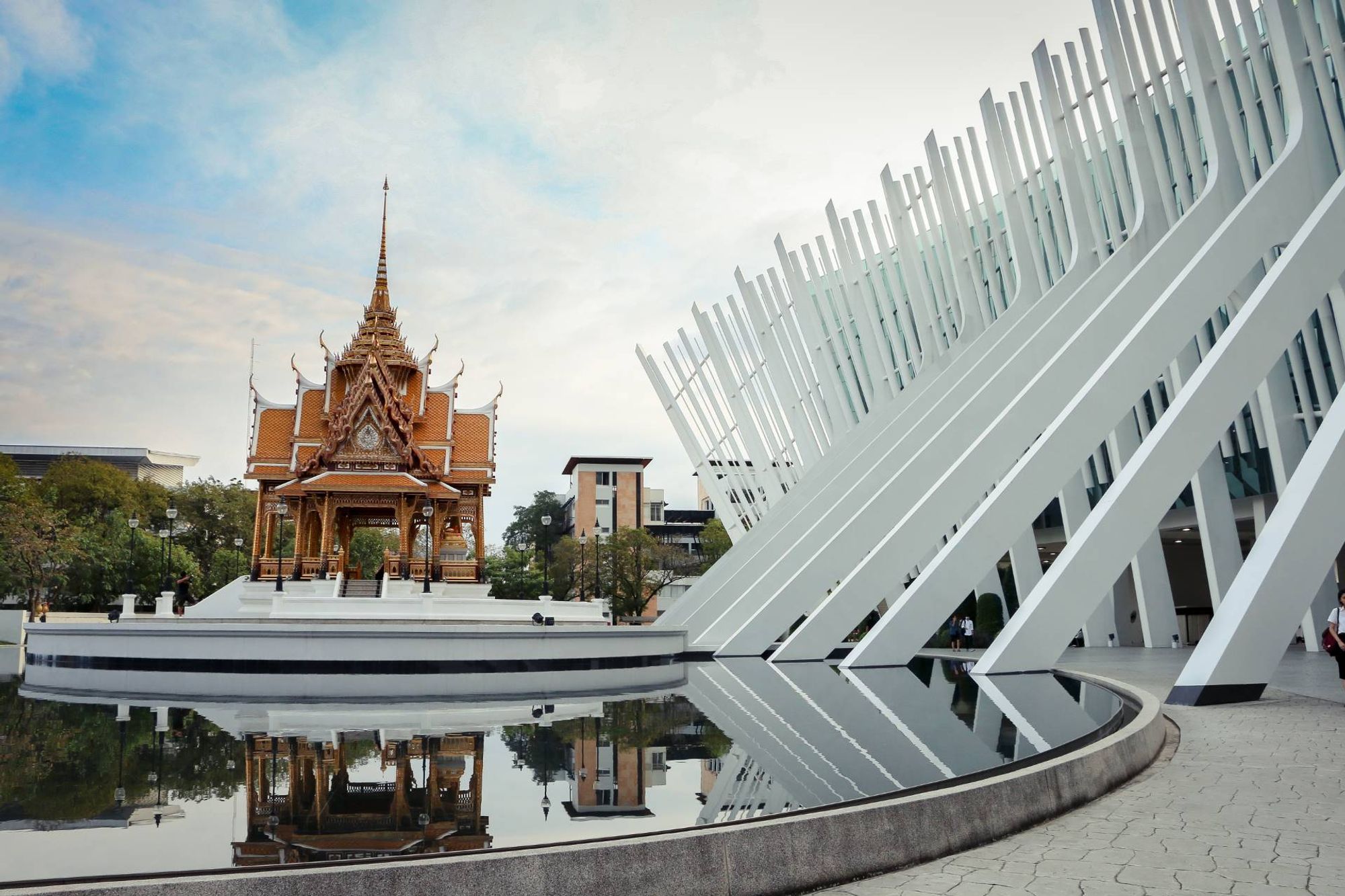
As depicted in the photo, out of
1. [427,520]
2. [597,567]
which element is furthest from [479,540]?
A: [597,567]

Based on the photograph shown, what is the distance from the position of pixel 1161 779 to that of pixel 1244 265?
6.81 m

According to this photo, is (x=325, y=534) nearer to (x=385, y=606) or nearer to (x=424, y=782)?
(x=385, y=606)

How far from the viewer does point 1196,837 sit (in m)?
4.69

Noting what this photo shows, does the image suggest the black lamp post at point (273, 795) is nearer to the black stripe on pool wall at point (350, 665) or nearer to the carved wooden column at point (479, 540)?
the black stripe on pool wall at point (350, 665)

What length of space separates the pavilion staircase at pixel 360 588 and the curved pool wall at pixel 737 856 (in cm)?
2472

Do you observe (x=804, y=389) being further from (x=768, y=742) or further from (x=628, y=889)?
(x=628, y=889)

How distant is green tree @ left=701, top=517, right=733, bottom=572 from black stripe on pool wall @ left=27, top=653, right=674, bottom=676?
117ft

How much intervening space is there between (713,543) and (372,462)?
2409cm

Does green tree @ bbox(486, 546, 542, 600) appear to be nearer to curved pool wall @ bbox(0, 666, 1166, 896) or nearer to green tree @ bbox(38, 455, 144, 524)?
green tree @ bbox(38, 455, 144, 524)

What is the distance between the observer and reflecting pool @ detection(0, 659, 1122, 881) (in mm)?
4539

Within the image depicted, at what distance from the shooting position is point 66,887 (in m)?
3.04

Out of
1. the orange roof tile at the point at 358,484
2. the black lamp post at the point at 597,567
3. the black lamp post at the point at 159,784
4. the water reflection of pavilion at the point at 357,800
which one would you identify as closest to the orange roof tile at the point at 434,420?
the orange roof tile at the point at 358,484

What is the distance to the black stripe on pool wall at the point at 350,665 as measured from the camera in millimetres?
13383

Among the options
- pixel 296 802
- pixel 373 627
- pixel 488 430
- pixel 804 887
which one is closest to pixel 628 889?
pixel 804 887
